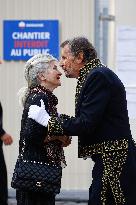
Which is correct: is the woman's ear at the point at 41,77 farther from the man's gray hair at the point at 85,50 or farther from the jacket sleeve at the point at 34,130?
the man's gray hair at the point at 85,50

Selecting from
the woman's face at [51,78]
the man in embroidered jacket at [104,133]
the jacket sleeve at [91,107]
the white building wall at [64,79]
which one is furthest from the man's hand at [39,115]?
the white building wall at [64,79]

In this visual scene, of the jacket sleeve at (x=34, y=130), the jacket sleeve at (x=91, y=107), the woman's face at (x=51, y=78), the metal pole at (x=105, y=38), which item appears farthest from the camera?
the metal pole at (x=105, y=38)

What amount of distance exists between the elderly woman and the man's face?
1.90 feet

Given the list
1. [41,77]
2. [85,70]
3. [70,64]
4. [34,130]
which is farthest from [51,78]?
→ [85,70]

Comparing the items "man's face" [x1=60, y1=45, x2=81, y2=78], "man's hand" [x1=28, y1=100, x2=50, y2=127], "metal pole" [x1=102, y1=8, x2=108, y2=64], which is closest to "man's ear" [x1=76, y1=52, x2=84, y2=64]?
"man's face" [x1=60, y1=45, x2=81, y2=78]

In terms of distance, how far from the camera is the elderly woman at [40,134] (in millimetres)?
5582

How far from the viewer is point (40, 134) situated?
18.2ft

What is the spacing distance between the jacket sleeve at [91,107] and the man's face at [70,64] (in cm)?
23

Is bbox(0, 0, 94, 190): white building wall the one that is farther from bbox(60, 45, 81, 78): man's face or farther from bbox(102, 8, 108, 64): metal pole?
bbox(60, 45, 81, 78): man's face

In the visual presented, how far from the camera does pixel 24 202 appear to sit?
577cm

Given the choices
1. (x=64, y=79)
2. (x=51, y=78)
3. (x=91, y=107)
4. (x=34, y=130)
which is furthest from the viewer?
(x=64, y=79)

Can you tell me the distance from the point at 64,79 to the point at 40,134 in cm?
351

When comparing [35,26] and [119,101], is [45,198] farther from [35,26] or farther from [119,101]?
[35,26]

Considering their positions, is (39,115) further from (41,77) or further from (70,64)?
(41,77)
